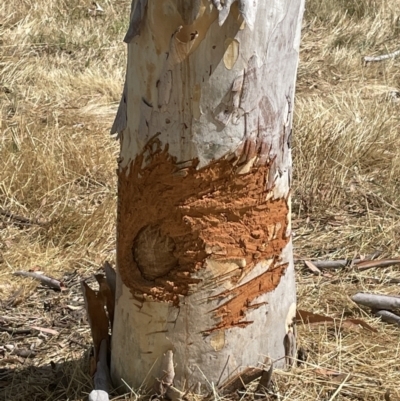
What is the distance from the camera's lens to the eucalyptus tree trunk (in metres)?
1.85

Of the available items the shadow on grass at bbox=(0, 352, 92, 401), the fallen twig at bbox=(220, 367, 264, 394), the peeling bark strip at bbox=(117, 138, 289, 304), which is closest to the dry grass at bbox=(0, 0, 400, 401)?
the shadow on grass at bbox=(0, 352, 92, 401)

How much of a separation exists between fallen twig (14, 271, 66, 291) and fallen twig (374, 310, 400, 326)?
1.53 m

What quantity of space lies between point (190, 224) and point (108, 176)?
99.8 inches

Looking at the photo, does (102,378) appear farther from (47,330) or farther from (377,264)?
(377,264)

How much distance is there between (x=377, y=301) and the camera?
290 cm

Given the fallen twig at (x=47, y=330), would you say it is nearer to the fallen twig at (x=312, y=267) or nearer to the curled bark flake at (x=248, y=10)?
the fallen twig at (x=312, y=267)

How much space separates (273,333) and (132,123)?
0.79 meters

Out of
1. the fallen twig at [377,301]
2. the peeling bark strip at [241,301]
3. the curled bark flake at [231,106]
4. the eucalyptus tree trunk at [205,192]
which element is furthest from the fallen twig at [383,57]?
the curled bark flake at [231,106]

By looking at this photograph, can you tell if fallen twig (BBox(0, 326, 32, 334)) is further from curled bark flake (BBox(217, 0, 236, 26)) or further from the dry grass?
curled bark flake (BBox(217, 0, 236, 26))

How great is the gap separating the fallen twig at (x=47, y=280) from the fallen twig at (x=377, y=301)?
142 cm

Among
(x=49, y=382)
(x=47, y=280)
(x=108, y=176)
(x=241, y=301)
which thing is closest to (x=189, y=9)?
(x=241, y=301)

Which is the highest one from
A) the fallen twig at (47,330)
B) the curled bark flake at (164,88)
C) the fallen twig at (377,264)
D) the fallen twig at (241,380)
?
the curled bark flake at (164,88)

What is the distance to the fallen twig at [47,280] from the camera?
135 inches

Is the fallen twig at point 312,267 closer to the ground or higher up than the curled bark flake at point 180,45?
closer to the ground
